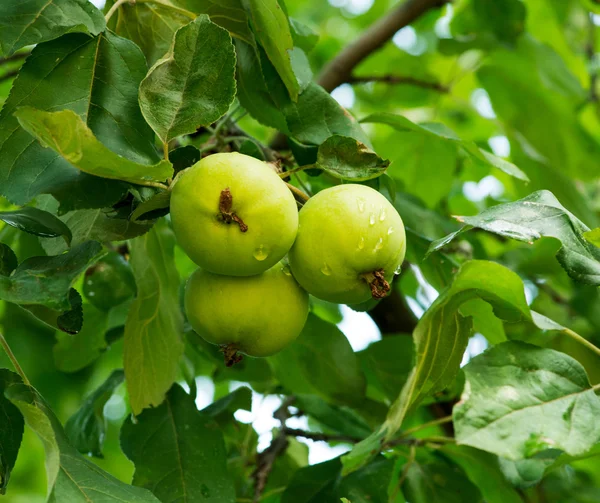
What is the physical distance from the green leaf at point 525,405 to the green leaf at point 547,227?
0.45 ft

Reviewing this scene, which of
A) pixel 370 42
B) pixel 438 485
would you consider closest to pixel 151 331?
pixel 438 485

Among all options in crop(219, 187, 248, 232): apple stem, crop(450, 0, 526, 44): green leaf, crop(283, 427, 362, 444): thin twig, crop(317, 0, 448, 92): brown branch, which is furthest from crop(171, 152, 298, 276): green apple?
crop(450, 0, 526, 44): green leaf

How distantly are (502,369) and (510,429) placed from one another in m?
0.11

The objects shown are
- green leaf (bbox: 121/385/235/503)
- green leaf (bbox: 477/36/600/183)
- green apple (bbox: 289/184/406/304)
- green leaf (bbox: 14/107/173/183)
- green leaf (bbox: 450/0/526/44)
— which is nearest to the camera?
green leaf (bbox: 14/107/173/183)

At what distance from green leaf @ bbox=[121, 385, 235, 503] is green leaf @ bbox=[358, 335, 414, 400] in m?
0.46

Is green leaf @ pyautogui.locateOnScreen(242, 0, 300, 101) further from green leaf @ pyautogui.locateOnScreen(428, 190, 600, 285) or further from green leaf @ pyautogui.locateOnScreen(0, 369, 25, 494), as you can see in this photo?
green leaf @ pyautogui.locateOnScreen(0, 369, 25, 494)

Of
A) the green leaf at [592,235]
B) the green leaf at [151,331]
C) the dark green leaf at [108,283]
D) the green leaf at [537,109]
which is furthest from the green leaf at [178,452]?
the green leaf at [537,109]

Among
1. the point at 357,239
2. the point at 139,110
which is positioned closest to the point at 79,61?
the point at 139,110

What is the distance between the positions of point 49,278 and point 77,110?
0.26 metres

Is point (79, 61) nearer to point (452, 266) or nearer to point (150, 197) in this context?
point (150, 197)

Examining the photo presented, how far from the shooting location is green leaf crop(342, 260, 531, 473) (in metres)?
1.05

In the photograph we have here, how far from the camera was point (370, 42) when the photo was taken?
2.20 m

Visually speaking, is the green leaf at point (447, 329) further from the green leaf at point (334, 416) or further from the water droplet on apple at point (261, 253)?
the green leaf at point (334, 416)

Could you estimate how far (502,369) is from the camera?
40.0 inches
